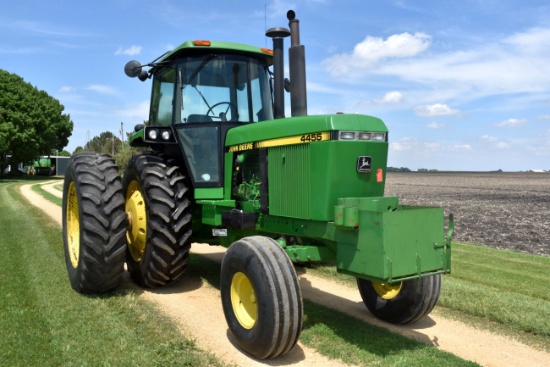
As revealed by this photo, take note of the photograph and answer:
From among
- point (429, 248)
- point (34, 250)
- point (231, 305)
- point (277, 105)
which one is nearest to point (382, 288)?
point (429, 248)

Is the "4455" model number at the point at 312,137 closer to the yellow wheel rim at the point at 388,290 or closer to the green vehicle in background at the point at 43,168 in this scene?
the yellow wheel rim at the point at 388,290

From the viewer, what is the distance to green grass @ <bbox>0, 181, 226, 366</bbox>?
12.6 feet

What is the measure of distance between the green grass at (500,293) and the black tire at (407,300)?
2.28 ft

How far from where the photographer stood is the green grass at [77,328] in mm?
3834

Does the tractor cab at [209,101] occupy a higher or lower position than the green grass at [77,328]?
higher

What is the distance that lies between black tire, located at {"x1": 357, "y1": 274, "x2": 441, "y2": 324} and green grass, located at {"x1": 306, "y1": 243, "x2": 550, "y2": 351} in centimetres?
69

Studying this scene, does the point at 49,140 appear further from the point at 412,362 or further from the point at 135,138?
the point at 412,362

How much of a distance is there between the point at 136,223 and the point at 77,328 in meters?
1.71

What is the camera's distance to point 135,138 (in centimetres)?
670

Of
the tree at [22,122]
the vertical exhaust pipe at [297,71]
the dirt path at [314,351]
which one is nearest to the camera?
the dirt path at [314,351]

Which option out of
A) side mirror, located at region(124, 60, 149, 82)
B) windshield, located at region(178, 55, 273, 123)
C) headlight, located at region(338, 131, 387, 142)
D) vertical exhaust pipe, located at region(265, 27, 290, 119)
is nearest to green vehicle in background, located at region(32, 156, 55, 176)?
side mirror, located at region(124, 60, 149, 82)

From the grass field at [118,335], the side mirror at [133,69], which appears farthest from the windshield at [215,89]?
the grass field at [118,335]

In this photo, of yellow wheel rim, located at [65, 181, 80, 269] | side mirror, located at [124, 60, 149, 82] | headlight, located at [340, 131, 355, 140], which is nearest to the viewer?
headlight, located at [340, 131, 355, 140]

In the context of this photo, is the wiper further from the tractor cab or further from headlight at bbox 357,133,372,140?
headlight at bbox 357,133,372,140
